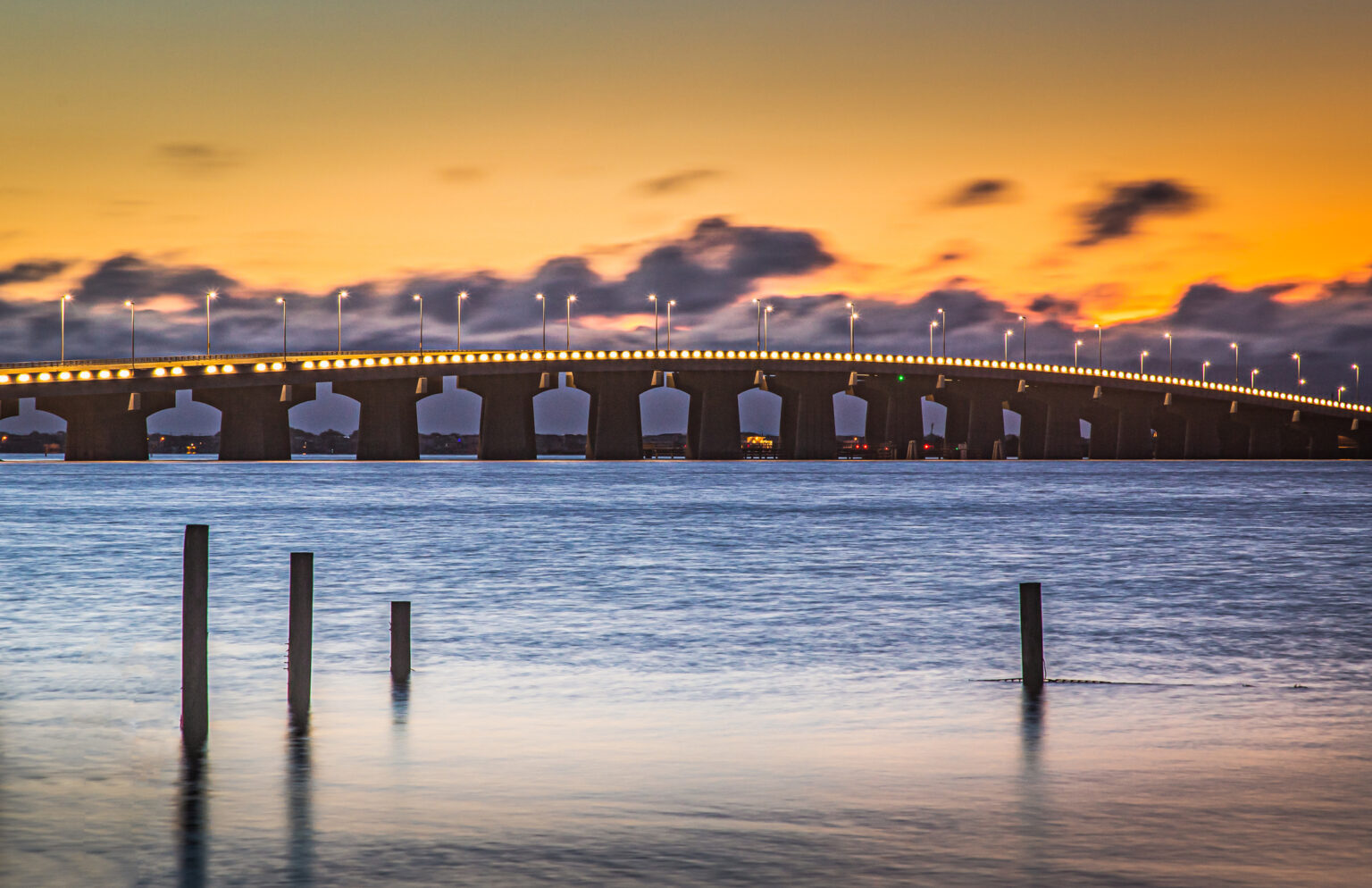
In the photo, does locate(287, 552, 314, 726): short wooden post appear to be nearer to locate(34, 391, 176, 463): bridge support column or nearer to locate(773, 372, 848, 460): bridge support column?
locate(34, 391, 176, 463): bridge support column

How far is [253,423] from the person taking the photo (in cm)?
15762

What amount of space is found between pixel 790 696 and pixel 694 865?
8.48 meters

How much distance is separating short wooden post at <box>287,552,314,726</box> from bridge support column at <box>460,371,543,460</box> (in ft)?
473

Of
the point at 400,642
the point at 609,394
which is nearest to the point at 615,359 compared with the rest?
the point at 609,394

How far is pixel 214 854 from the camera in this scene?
10.2m

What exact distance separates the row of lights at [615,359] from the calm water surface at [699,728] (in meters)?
90.9

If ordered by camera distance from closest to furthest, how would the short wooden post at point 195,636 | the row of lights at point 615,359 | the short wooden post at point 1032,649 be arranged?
the short wooden post at point 195,636 → the short wooden post at point 1032,649 → the row of lights at point 615,359

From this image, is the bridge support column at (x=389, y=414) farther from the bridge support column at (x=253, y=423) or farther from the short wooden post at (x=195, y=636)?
the short wooden post at (x=195, y=636)

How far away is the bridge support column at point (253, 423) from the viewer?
15488 cm

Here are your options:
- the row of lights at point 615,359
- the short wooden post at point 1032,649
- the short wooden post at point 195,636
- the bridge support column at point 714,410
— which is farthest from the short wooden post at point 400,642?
the bridge support column at point 714,410

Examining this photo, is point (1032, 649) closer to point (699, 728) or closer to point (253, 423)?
point (699, 728)

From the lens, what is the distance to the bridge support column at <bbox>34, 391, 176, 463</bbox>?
147875 millimetres

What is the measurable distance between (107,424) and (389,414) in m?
28.4

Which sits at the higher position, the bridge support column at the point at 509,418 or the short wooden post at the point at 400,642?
the bridge support column at the point at 509,418
